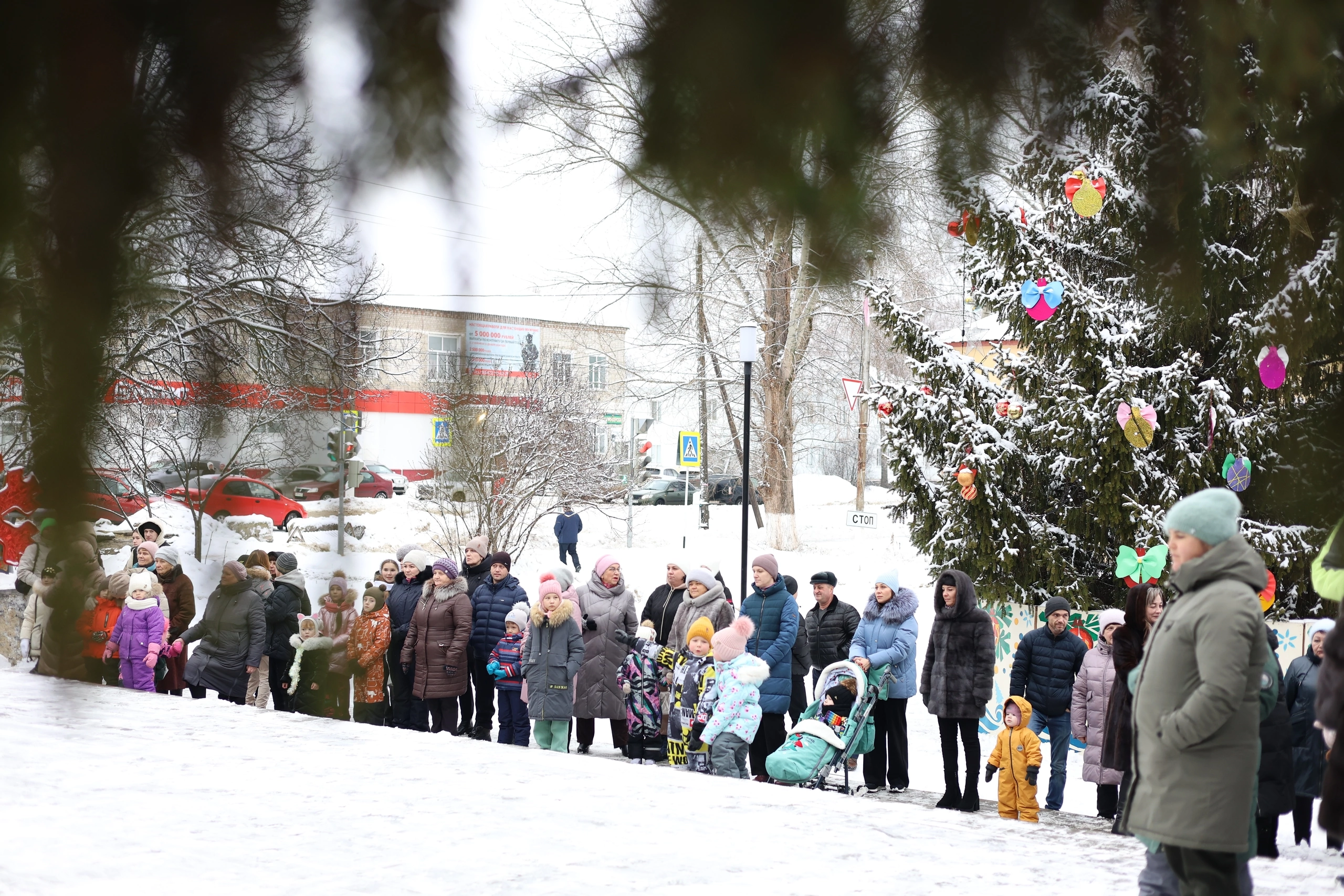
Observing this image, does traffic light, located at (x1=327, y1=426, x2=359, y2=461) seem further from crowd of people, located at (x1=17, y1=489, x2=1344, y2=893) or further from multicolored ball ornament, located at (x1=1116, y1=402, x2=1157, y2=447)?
multicolored ball ornament, located at (x1=1116, y1=402, x2=1157, y2=447)

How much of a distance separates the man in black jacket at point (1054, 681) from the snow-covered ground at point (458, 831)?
701 mm

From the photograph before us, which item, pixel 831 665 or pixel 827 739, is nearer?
pixel 827 739

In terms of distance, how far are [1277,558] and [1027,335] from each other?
128 inches

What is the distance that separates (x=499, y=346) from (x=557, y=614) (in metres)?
6.47

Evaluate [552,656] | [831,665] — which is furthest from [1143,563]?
[552,656]

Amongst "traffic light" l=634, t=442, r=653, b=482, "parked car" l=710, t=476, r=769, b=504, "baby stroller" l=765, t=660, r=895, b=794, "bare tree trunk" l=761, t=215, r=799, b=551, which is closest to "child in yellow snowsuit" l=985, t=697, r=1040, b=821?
"baby stroller" l=765, t=660, r=895, b=794

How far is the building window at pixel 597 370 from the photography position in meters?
1.41

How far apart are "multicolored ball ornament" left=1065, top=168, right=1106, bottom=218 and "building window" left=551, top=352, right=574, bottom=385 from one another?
27.8 inches

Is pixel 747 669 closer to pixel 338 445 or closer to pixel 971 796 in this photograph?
pixel 971 796

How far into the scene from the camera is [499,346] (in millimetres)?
1236

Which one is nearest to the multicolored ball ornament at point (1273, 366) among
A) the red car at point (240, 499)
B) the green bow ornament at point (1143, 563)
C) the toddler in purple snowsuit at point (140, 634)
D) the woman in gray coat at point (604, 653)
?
the red car at point (240, 499)

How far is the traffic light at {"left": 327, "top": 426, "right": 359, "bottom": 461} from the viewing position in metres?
1.33

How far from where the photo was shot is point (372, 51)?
3.87ft

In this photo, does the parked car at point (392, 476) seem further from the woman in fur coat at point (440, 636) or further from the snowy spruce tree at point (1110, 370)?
the woman in fur coat at point (440, 636)
